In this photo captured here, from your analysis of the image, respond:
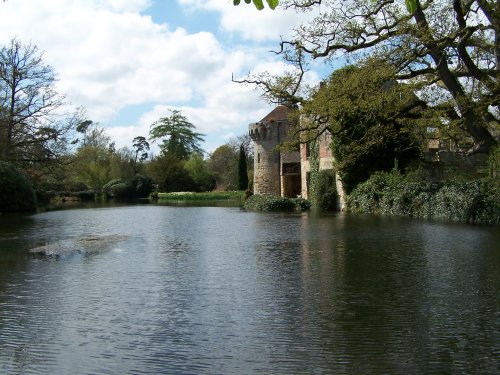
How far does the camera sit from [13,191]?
103 feet

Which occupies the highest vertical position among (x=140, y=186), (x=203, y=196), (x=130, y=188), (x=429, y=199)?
(x=140, y=186)

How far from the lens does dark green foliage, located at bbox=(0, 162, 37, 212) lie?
3081 centimetres

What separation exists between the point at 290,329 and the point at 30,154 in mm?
28803

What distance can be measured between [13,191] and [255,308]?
28.0 m

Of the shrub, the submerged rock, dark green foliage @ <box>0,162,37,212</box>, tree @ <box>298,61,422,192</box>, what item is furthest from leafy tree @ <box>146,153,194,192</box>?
the submerged rock

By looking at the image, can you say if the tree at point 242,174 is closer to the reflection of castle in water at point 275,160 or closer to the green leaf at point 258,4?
the reflection of castle in water at point 275,160

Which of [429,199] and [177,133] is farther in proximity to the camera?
[177,133]

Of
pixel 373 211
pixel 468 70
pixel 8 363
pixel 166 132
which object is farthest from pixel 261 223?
pixel 166 132

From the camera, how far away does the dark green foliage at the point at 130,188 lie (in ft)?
190

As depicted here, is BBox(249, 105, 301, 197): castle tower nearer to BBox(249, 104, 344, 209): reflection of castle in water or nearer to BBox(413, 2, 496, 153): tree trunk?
BBox(249, 104, 344, 209): reflection of castle in water

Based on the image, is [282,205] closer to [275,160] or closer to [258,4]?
[275,160]

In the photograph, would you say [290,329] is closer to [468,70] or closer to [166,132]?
[468,70]

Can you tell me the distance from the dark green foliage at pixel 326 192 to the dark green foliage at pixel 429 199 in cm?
221

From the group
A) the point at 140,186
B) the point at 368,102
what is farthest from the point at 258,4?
the point at 140,186
